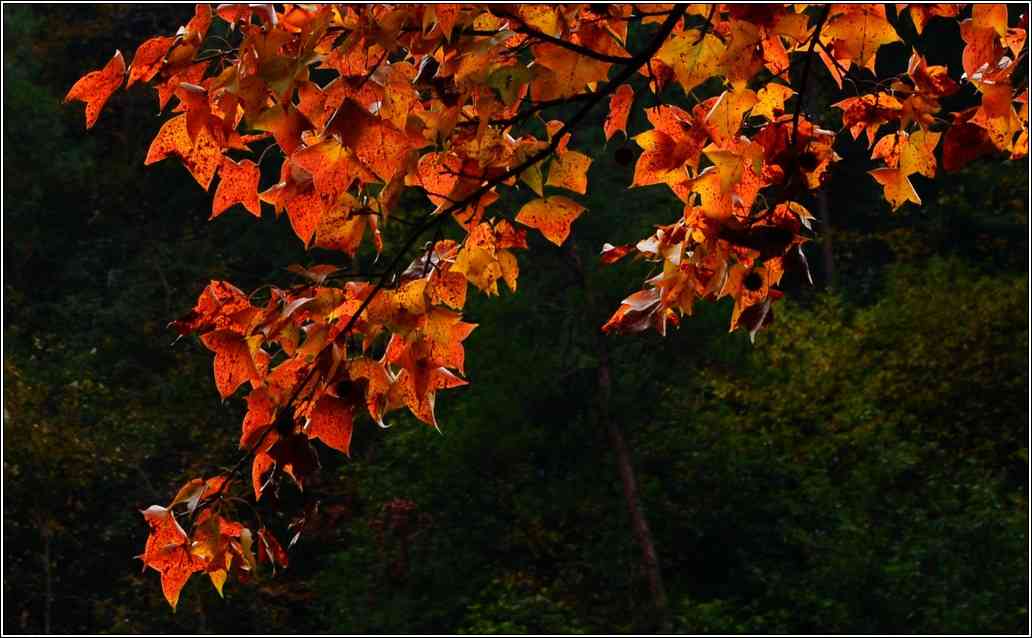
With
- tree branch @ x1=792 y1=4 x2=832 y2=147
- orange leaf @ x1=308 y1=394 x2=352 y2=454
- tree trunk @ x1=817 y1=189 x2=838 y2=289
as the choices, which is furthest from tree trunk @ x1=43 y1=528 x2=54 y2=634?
tree branch @ x1=792 y1=4 x2=832 y2=147

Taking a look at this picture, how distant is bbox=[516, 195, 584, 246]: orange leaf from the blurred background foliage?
13.9 feet

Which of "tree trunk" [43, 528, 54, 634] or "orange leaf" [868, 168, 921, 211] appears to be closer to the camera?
"orange leaf" [868, 168, 921, 211]

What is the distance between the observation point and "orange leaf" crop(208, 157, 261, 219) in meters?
1.46

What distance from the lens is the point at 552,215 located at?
1.62m

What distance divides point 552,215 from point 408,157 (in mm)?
313

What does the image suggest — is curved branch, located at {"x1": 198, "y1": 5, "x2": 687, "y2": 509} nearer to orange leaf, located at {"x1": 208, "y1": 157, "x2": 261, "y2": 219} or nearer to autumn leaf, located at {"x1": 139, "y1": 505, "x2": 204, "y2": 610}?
autumn leaf, located at {"x1": 139, "y1": 505, "x2": 204, "y2": 610}

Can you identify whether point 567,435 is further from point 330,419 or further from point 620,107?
point 330,419

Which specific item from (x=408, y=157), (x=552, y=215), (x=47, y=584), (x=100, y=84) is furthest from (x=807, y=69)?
(x=47, y=584)

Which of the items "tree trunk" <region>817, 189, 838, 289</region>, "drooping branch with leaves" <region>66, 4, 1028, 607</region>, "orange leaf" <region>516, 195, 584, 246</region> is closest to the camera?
"drooping branch with leaves" <region>66, 4, 1028, 607</region>

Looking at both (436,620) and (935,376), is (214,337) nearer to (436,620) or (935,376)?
(436,620)

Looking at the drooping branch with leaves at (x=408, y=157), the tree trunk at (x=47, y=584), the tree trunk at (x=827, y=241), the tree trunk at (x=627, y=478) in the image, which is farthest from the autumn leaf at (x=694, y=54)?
the tree trunk at (x=827, y=241)

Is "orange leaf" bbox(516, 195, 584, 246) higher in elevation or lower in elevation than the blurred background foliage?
higher

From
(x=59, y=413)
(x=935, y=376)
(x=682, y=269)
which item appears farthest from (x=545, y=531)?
(x=682, y=269)

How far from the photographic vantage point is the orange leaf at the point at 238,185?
57.5 inches
